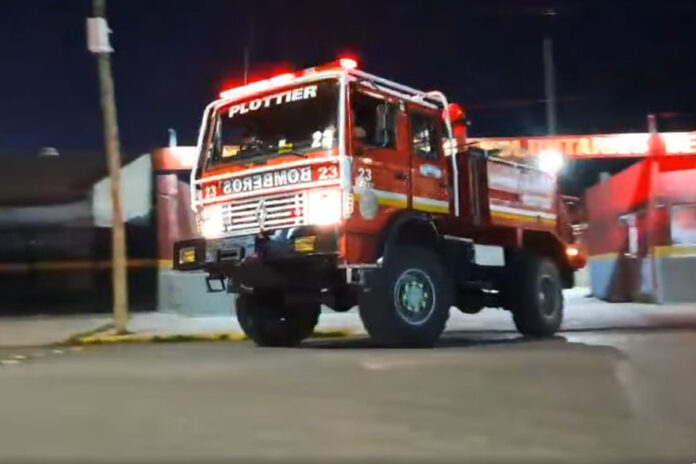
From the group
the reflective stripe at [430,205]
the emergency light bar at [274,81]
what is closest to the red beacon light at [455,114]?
the reflective stripe at [430,205]

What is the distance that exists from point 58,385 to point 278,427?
2962mm

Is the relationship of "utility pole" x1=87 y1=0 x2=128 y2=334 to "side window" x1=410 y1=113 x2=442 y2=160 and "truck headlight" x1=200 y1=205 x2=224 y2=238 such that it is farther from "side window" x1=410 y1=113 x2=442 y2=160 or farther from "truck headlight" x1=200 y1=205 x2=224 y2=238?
"side window" x1=410 y1=113 x2=442 y2=160

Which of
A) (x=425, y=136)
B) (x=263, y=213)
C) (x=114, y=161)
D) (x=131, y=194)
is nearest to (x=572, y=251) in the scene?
(x=425, y=136)

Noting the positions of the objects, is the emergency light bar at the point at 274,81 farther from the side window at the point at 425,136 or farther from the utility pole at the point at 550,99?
the utility pole at the point at 550,99

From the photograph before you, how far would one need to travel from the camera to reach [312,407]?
22.7ft

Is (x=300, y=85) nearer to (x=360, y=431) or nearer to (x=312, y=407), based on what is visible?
(x=312, y=407)

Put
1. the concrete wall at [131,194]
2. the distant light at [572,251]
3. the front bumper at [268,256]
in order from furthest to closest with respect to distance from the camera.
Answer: the concrete wall at [131,194] → the distant light at [572,251] → the front bumper at [268,256]

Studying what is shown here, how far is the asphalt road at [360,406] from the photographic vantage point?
5.54 meters

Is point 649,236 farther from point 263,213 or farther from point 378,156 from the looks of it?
point 263,213

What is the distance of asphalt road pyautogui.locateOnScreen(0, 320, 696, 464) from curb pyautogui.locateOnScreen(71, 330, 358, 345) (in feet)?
10.4

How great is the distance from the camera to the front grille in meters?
10.5

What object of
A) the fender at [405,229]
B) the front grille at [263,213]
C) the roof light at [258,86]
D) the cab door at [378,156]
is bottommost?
the fender at [405,229]

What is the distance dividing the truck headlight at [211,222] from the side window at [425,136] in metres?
2.50

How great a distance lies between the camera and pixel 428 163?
11523mm
